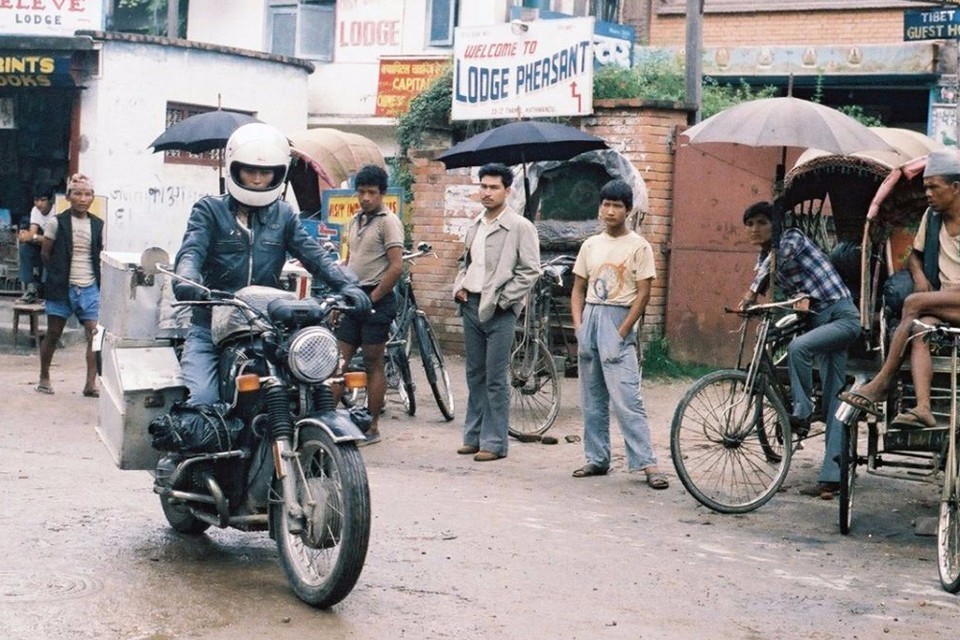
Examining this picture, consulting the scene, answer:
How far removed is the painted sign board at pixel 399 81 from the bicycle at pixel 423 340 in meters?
11.9

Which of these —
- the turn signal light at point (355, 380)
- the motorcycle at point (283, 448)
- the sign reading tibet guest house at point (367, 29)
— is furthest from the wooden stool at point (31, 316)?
the turn signal light at point (355, 380)

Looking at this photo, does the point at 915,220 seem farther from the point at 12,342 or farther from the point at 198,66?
the point at 198,66

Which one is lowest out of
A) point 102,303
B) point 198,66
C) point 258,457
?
point 258,457

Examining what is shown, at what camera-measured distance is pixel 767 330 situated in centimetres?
889

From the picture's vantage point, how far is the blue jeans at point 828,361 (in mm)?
9078

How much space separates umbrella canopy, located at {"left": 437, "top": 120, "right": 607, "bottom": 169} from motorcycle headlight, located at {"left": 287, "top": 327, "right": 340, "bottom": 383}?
5911 mm

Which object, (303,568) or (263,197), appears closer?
(303,568)

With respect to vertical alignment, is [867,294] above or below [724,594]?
above

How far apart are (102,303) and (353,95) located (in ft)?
58.0

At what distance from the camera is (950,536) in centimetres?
689

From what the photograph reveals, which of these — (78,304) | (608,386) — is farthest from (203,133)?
(608,386)

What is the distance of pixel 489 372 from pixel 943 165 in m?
3.66

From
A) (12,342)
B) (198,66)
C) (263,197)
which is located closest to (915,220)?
(263,197)

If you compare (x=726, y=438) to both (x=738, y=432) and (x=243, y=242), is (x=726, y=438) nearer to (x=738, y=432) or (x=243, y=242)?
(x=738, y=432)
